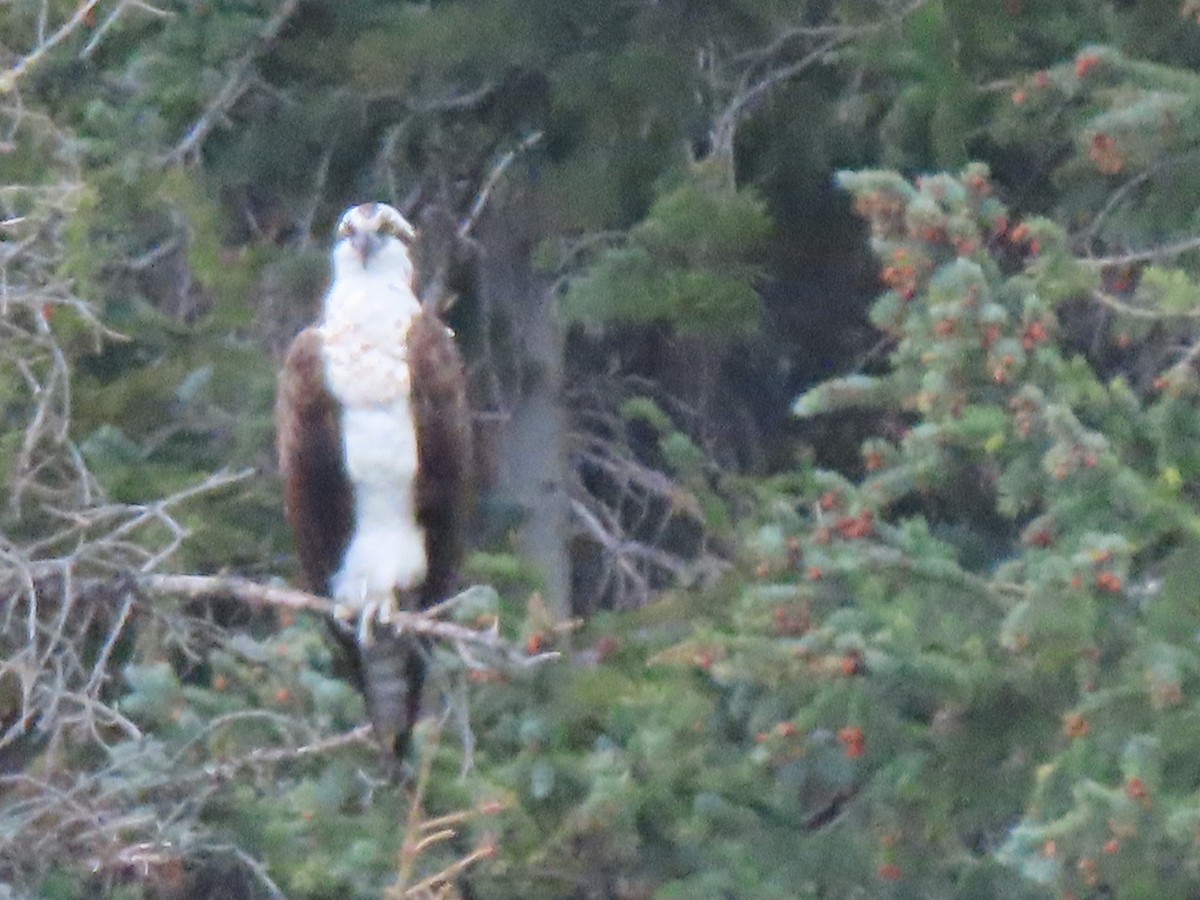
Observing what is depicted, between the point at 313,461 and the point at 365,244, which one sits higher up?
the point at 365,244

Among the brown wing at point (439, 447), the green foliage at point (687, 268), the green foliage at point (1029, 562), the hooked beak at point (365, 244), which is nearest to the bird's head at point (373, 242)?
the hooked beak at point (365, 244)

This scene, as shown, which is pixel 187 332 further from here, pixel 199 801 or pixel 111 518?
pixel 199 801

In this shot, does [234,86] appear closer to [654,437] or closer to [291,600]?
[654,437]

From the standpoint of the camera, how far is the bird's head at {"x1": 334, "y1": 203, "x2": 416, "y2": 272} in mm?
5297

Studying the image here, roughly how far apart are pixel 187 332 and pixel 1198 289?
3079mm

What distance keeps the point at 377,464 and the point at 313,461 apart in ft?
0.49

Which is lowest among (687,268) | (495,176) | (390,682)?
(390,682)

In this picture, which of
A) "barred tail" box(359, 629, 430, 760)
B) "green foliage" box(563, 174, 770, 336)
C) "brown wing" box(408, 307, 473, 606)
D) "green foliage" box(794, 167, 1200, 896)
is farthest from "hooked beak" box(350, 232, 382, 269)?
"green foliage" box(794, 167, 1200, 896)

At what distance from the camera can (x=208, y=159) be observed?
6.78 metres

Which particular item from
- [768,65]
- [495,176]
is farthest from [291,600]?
[768,65]

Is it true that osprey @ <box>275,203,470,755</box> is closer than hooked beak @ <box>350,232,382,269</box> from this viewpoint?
Yes

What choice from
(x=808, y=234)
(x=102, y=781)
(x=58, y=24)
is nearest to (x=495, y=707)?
(x=102, y=781)

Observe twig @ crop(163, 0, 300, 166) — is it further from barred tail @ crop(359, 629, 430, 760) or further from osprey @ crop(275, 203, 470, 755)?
barred tail @ crop(359, 629, 430, 760)

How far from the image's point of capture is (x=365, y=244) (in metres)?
5.31
